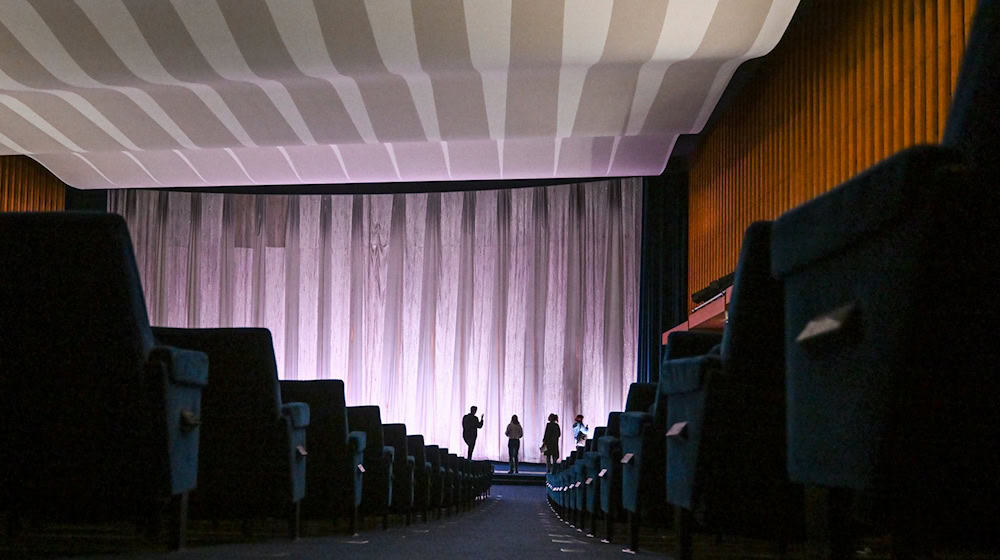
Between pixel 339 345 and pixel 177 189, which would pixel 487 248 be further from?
pixel 177 189

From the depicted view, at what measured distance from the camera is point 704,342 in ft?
10.1

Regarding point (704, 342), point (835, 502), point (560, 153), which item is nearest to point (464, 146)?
point (560, 153)

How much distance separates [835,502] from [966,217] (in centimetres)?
50

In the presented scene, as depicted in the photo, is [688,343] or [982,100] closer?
[982,100]

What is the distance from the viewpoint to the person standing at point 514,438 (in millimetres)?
13203

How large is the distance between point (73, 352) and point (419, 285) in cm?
1208

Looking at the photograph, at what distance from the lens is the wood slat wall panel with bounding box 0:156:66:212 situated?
38.1 feet

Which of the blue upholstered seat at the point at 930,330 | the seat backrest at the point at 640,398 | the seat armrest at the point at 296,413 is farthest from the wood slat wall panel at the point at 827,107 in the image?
the blue upholstered seat at the point at 930,330

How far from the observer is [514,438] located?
13.2 m

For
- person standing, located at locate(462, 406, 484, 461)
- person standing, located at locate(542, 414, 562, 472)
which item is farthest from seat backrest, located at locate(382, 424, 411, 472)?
person standing, located at locate(462, 406, 484, 461)

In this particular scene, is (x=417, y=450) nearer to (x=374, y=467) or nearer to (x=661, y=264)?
(x=374, y=467)

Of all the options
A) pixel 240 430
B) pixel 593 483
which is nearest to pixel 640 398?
pixel 593 483

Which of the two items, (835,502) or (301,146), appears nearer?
(835,502)

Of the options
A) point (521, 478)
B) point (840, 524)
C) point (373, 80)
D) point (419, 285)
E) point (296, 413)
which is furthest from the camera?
point (419, 285)
